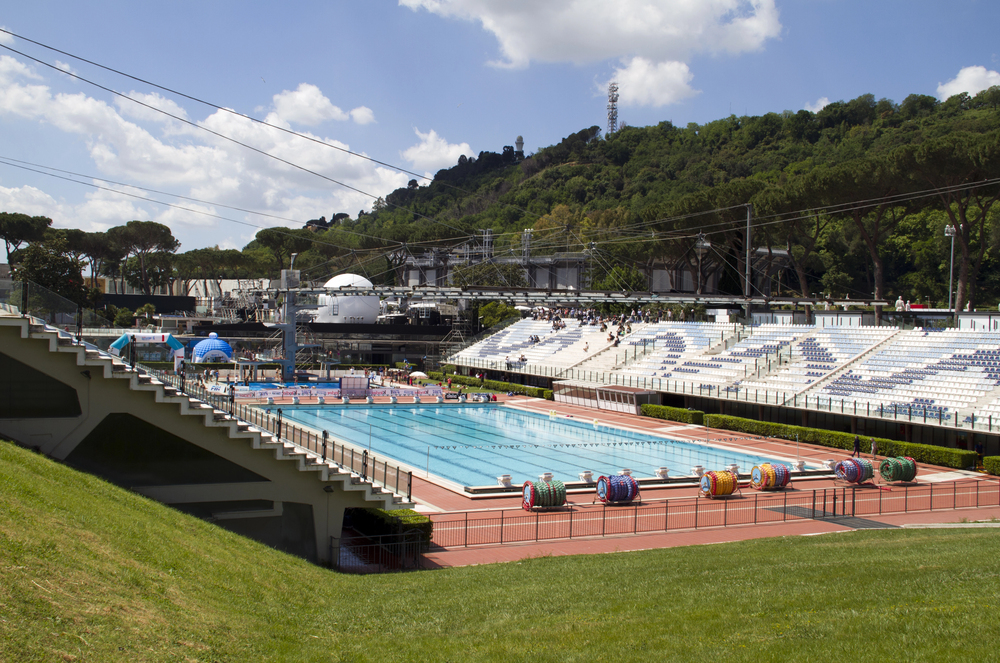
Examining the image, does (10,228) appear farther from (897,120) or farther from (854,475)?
(897,120)

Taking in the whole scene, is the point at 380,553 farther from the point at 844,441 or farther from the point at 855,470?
the point at 844,441

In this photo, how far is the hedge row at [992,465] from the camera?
27.6 metres

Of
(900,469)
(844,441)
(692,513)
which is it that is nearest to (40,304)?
(692,513)

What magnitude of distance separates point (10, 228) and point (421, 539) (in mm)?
88337

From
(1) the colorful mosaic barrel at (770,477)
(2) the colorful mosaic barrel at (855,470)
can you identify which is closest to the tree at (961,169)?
(2) the colorful mosaic barrel at (855,470)

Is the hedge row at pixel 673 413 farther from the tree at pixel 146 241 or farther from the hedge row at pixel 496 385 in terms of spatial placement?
the tree at pixel 146 241

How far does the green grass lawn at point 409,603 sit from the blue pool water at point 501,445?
14.4m

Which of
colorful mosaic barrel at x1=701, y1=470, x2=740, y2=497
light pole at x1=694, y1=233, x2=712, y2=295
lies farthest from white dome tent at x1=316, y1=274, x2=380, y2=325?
colorful mosaic barrel at x1=701, y1=470, x2=740, y2=497

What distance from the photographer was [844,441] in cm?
3303

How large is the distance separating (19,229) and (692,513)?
296 ft

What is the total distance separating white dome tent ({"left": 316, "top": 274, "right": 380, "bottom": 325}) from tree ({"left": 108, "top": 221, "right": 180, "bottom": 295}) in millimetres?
27494

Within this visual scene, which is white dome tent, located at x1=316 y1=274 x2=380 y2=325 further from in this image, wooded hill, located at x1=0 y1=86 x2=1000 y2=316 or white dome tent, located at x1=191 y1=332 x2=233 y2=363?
white dome tent, located at x1=191 y1=332 x2=233 y2=363

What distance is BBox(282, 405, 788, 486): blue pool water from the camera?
29.2m

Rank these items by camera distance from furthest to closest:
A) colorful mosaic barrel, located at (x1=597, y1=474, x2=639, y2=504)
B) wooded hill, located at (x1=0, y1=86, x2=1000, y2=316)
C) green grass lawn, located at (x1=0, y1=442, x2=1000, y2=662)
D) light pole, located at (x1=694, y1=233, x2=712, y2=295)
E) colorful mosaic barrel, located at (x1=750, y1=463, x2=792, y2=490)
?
light pole, located at (x1=694, y1=233, x2=712, y2=295) → wooded hill, located at (x1=0, y1=86, x2=1000, y2=316) → colorful mosaic barrel, located at (x1=750, y1=463, x2=792, y2=490) → colorful mosaic barrel, located at (x1=597, y1=474, x2=639, y2=504) → green grass lawn, located at (x1=0, y1=442, x2=1000, y2=662)
